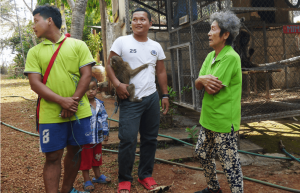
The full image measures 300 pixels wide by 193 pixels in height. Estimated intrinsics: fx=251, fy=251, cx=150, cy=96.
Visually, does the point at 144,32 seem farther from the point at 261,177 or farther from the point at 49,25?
the point at 261,177

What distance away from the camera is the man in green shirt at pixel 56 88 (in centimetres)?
221

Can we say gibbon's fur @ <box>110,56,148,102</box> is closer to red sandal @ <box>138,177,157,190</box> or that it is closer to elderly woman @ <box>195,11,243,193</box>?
elderly woman @ <box>195,11,243,193</box>

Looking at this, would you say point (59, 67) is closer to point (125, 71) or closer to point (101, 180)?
point (125, 71)

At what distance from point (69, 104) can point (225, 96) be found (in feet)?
4.77

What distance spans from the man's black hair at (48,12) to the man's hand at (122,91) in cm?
85

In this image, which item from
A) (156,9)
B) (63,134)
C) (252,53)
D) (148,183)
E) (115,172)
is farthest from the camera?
(156,9)

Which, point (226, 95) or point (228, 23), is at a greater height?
point (228, 23)

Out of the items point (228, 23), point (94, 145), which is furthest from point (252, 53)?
point (94, 145)

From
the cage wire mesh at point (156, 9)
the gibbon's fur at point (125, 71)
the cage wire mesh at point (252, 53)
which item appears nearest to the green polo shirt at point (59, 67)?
the gibbon's fur at point (125, 71)

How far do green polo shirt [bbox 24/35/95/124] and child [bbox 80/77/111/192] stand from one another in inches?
26.2

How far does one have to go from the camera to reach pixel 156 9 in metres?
6.91

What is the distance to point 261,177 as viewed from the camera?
11.5 feet

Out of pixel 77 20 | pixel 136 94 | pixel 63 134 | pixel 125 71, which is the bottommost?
pixel 63 134

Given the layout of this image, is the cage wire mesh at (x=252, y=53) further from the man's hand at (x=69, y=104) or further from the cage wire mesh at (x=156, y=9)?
the man's hand at (x=69, y=104)
